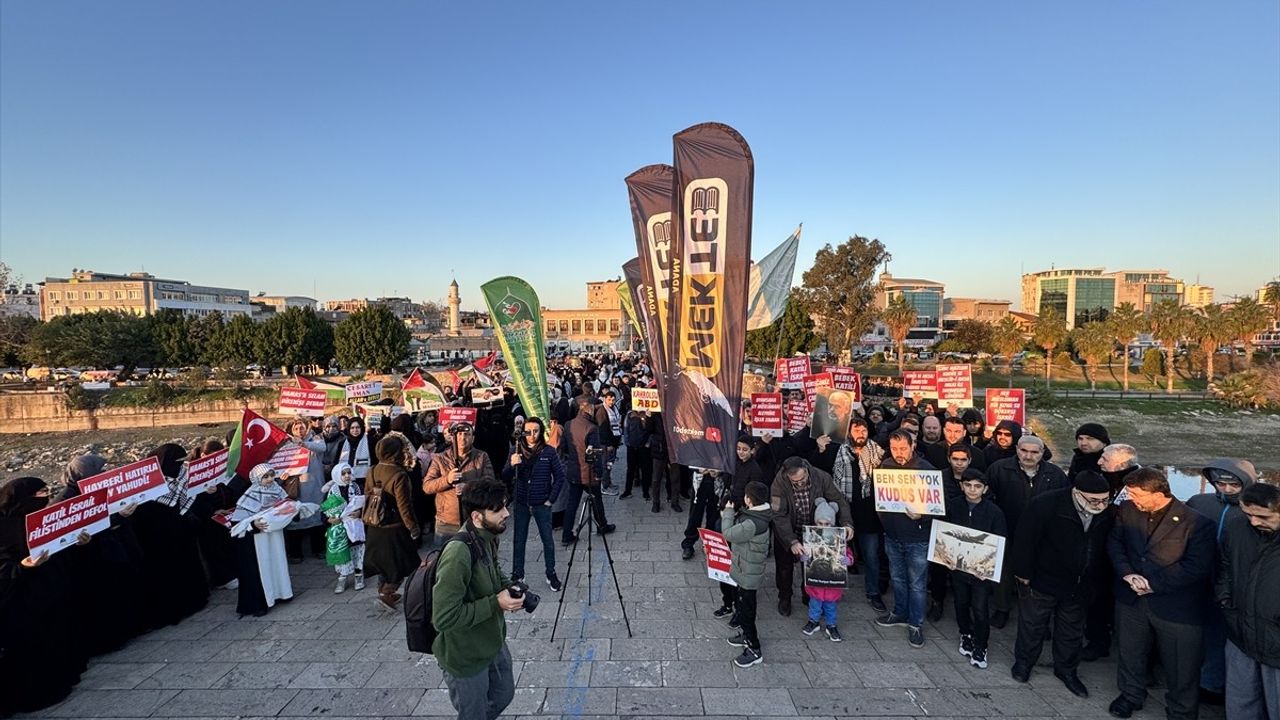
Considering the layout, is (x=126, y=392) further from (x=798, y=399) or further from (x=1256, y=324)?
(x=1256, y=324)

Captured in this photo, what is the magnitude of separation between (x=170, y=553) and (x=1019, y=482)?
8619 millimetres

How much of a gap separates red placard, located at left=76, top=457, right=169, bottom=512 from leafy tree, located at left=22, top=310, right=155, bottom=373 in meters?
56.1

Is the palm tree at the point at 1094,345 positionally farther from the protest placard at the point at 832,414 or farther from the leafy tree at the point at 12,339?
the leafy tree at the point at 12,339

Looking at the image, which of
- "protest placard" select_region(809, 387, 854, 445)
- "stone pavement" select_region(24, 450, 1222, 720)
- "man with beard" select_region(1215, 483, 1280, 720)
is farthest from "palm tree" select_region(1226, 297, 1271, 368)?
"man with beard" select_region(1215, 483, 1280, 720)

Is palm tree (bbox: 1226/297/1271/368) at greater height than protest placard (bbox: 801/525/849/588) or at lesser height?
greater

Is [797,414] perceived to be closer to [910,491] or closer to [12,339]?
[910,491]

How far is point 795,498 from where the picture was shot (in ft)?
17.5

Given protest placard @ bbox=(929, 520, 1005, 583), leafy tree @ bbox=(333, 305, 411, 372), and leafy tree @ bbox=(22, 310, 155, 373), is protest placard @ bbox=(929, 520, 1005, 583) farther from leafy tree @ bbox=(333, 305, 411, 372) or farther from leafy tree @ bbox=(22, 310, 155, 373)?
leafy tree @ bbox=(22, 310, 155, 373)

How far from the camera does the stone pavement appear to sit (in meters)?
4.15

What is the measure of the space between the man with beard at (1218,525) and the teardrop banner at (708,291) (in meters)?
3.87

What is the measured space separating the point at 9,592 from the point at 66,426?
166 feet

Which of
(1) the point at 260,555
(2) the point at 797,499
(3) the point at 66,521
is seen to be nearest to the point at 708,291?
(2) the point at 797,499

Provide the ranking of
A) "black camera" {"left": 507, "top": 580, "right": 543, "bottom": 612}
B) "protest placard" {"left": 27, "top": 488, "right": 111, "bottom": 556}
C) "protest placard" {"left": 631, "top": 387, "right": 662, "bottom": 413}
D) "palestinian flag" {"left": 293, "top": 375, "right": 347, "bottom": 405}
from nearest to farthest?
1. "black camera" {"left": 507, "top": 580, "right": 543, "bottom": 612}
2. "protest placard" {"left": 27, "top": 488, "right": 111, "bottom": 556}
3. "palestinian flag" {"left": 293, "top": 375, "right": 347, "bottom": 405}
4. "protest placard" {"left": 631, "top": 387, "right": 662, "bottom": 413}

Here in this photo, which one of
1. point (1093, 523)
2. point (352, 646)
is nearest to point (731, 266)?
point (1093, 523)
